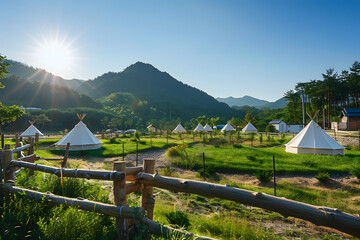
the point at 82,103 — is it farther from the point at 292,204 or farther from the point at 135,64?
the point at 292,204

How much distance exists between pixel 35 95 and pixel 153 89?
252 feet

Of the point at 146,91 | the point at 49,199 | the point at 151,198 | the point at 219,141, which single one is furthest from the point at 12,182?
the point at 146,91

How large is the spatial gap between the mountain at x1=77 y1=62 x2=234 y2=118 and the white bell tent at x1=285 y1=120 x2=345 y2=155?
99243 mm

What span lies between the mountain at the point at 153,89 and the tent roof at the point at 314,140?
99.2m

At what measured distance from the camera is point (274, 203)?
264 cm

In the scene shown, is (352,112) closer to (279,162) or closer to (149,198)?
(279,162)

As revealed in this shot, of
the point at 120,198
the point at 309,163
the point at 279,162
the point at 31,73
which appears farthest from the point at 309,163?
the point at 31,73

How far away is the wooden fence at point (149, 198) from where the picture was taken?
2.39 m

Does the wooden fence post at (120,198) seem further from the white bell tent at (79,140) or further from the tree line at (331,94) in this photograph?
the tree line at (331,94)

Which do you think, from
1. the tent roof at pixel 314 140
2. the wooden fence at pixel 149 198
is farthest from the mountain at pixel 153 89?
the wooden fence at pixel 149 198

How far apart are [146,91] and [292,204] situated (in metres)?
144

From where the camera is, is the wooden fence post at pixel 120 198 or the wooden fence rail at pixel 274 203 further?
the wooden fence post at pixel 120 198

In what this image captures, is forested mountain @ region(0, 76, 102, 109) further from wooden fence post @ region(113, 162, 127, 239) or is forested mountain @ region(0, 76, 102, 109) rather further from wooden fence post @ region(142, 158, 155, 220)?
wooden fence post @ region(113, 162, 127, 239)

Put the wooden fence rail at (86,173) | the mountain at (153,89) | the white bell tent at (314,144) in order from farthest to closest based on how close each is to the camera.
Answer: the mountain at (153,89) → the white bell tent at (314,144) → the wooden fence rail at (86,173)
